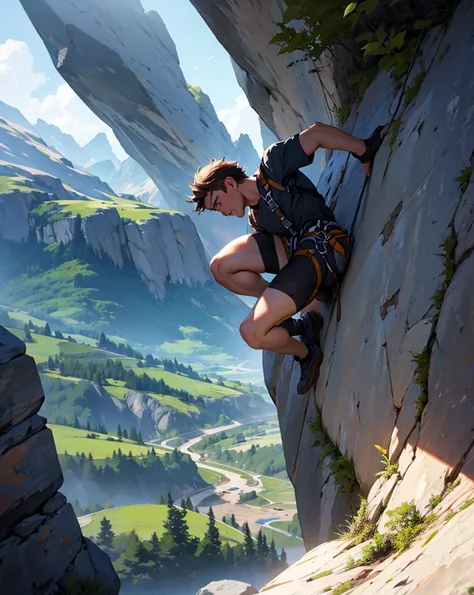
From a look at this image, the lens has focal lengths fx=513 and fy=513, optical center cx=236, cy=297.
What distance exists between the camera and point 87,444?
3211 inches

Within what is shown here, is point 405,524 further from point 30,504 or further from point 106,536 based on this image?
point 106,536

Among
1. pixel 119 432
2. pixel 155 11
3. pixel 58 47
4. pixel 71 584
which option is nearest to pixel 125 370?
pixel 119 432

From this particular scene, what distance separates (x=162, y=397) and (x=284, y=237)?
105297 millimetres

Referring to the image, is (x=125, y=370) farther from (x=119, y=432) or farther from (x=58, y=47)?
(x=58, y=47)

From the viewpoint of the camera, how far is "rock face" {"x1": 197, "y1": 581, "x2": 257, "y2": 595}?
49.0 feet

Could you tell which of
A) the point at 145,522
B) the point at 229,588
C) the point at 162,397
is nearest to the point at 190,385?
the point at 162,397

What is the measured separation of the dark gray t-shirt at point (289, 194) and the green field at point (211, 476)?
90.7 m

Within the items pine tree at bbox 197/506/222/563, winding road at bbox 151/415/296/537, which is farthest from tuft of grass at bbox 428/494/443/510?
winding road at bbox 151/415/296/537

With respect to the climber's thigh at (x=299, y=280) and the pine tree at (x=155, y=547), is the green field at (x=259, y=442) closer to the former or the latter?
the pine tree at (x=155, y=547)

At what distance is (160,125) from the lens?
356ft

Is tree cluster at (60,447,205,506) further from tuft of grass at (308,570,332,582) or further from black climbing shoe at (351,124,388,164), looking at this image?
tuft of grass at (308,570,332,582)

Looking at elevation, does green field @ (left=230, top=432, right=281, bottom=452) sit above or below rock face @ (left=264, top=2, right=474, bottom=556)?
below

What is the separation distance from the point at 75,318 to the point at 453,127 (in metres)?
148

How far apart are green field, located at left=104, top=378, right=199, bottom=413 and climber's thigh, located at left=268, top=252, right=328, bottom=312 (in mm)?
100911
